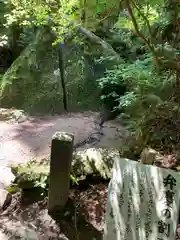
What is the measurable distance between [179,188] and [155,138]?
1715 mm

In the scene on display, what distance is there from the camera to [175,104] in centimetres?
336

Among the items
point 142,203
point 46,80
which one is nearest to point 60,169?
point 142,203

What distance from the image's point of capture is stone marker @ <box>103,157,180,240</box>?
2.13 meters

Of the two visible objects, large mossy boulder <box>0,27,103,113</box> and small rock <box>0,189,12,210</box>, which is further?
large mossy boulder <box>0,27,103,113</box>

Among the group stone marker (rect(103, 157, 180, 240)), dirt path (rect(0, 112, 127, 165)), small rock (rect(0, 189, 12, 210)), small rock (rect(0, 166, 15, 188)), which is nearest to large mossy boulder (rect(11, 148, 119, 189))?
small rock (rect(0, 189, 12, 210))

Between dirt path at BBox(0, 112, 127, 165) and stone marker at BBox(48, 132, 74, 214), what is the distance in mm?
2157

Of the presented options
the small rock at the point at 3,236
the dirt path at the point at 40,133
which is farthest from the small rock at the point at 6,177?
the small rock at the point at 3,236

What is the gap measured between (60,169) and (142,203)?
109cm

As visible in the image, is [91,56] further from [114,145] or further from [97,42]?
[114,145]

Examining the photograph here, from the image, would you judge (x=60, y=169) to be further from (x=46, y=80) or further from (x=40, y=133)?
(x=46, y=80)

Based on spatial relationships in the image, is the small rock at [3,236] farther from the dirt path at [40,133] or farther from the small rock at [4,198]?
the dirt path at [40,133]

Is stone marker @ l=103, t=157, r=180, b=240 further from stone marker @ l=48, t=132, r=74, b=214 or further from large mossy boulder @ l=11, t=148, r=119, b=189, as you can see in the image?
large mossy boulder @ l=11, t=148, r=119, b=189

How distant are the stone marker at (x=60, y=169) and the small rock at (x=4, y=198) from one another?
607mm

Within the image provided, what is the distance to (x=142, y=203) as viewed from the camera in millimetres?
2230
